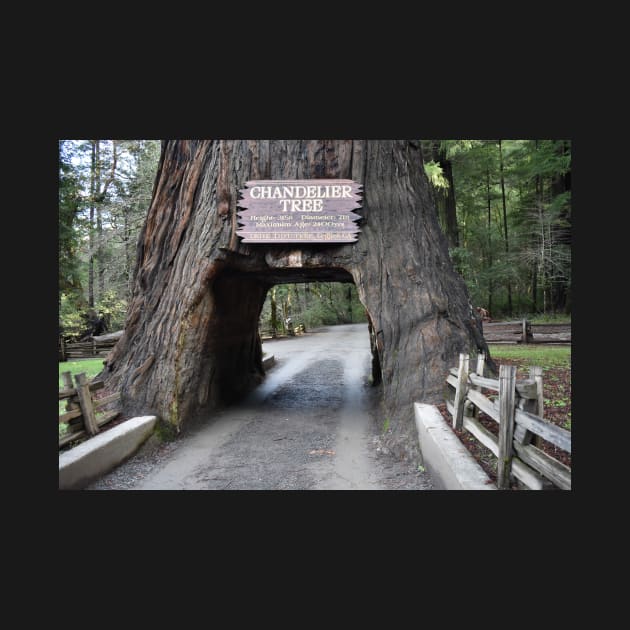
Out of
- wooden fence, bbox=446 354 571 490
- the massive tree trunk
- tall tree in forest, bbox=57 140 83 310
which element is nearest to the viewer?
wooden fence, bbox=446 354 571 490

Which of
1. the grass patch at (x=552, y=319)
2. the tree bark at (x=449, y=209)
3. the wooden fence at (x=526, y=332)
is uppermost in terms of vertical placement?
the tree bark at (x=449, y=209)

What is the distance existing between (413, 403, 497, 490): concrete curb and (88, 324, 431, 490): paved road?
37 cm

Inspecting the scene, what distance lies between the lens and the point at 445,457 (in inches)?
170

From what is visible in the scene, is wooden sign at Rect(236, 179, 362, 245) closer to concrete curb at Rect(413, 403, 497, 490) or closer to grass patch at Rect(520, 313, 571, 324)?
concrete curb at Rect(413, 403, 497, 490)

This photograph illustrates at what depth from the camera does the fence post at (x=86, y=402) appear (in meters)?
5.61

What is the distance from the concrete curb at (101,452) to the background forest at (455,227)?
29.5ft

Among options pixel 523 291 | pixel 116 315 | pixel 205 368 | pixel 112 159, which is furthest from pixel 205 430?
pixel 523 291

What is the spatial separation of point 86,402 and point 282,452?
9.82ft

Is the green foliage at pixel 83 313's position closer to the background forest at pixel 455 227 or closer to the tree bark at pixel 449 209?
the background forest at pixel 455 227

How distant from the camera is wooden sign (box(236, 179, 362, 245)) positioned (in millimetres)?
7219

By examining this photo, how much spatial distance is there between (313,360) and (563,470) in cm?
1424

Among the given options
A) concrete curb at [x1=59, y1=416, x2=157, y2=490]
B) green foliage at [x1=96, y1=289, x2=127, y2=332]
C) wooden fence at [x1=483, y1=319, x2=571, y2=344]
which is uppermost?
green foliage at [x1=96, y1=289, x2=127, y2=332]

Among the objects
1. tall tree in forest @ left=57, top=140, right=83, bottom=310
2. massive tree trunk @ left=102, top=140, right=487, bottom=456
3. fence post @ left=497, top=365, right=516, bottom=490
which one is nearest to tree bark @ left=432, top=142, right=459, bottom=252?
massive tree trunk @ left=102, top=140, right=487, bottom=456

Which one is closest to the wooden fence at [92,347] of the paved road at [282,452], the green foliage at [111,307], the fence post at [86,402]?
the green foliage at [111,307]
